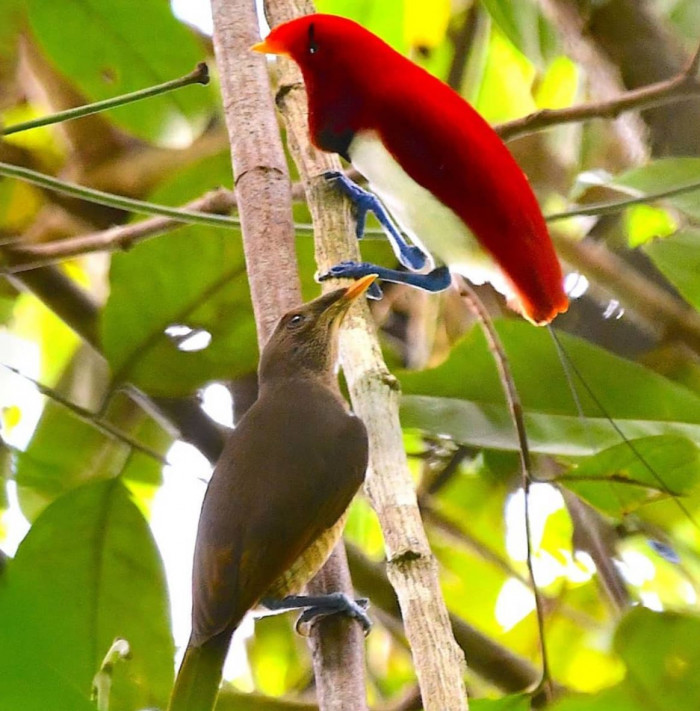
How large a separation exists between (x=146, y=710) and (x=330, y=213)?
531 millimetres

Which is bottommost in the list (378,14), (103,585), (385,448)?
(385,448)

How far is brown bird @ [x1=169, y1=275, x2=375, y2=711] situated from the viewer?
2.22 ft

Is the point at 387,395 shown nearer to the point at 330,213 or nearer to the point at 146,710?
the point at 330,213

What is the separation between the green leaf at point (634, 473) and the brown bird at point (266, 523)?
12.8 inches

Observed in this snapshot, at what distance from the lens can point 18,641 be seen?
10.8 inches

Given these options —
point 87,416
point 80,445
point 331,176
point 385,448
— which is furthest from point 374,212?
point 80,445

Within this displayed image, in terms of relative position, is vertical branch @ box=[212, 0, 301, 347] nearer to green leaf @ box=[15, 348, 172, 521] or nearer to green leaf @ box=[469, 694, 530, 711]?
green leaf @ box=[469, 694, 530, 711]

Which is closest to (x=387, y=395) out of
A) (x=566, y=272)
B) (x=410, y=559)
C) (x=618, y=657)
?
(x=410, y=559)

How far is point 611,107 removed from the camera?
1.07 m

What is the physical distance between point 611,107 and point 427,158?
0.39 meters

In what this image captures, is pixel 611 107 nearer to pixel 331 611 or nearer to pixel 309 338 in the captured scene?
pixel 309 338

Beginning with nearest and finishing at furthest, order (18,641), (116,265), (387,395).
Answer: (18,641), (387,395), (116,265)

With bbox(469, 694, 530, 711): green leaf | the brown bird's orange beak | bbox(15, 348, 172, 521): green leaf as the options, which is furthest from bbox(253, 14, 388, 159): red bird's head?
bbox(15, 348, 172, 521): green leaf

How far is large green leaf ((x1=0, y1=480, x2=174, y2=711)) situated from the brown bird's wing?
1.31 feet
